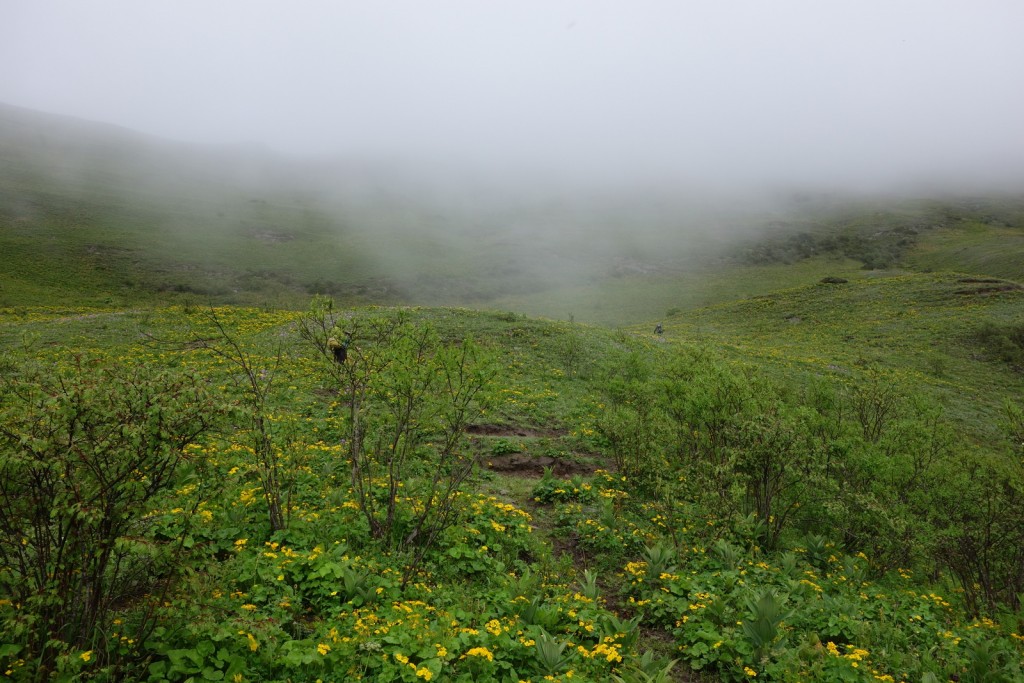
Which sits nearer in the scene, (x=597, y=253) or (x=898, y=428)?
(x=898, y=428)

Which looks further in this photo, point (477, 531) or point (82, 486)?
point (477, 531)

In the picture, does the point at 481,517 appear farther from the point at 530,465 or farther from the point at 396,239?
the point at 396,239

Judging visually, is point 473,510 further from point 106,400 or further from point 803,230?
point 803,230

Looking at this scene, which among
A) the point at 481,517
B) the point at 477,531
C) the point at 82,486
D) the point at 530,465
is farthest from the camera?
the point at 530,465

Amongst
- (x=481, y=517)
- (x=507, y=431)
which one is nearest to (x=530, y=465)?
(x=507, y=431)

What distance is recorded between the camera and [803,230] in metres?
119

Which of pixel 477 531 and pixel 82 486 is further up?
pixel 82 486

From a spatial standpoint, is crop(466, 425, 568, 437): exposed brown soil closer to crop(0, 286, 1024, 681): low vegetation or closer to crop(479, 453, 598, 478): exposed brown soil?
crop(0, 286, 1024, 681): low vegetation

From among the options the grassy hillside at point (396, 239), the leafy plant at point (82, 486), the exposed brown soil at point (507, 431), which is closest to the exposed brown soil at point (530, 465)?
the exposed brown soil at point (507, 431)

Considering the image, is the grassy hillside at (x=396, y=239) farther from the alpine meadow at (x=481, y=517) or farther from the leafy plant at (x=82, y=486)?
the leafy plant at (x=82, y=486)

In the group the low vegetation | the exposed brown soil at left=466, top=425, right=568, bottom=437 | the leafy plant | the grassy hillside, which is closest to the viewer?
the leafy plant

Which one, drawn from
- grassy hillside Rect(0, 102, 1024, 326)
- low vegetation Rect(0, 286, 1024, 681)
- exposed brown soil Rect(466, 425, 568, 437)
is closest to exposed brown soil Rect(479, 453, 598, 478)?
low vegetation Rect(0, 286, 1024, 681)

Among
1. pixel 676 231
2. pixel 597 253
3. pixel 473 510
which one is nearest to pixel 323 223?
pixel 597 253

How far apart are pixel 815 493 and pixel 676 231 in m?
123
